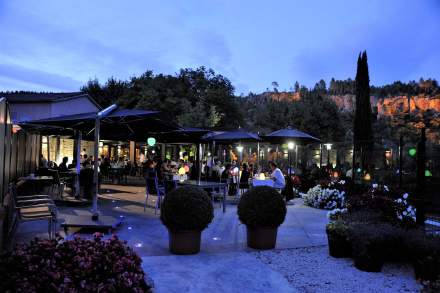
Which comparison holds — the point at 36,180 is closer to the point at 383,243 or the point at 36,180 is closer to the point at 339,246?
the point at 339,246

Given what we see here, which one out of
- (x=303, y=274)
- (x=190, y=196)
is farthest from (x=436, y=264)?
(x=190, y=196)

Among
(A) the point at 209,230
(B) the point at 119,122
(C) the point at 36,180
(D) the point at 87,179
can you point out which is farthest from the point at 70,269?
(C) the point at 36,180

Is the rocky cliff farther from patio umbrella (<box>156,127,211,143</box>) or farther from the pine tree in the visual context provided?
patio umbrella (<box>156,127,211,143</box>)

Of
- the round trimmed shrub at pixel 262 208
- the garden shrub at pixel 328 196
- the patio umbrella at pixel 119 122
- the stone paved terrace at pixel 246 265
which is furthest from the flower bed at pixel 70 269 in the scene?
the garden shrub at pixel 328 196

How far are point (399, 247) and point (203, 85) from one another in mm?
26021

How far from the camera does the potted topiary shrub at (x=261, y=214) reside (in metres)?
5.59

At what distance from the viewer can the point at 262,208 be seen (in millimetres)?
5586

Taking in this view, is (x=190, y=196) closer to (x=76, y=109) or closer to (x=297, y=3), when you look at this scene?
(x=76, y=109)

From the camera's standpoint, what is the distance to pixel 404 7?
2323 cm

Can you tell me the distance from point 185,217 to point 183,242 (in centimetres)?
39

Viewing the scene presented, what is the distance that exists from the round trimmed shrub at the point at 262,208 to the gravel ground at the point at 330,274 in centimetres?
45

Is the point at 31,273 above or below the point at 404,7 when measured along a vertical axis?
below

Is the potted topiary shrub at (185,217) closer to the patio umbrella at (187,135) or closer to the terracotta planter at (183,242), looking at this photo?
the terracotta planter at (183,242)

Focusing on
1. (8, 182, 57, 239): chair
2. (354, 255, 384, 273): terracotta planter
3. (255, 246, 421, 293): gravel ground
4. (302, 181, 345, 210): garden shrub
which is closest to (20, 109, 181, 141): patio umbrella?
(8, 182, 57, 239): chair
